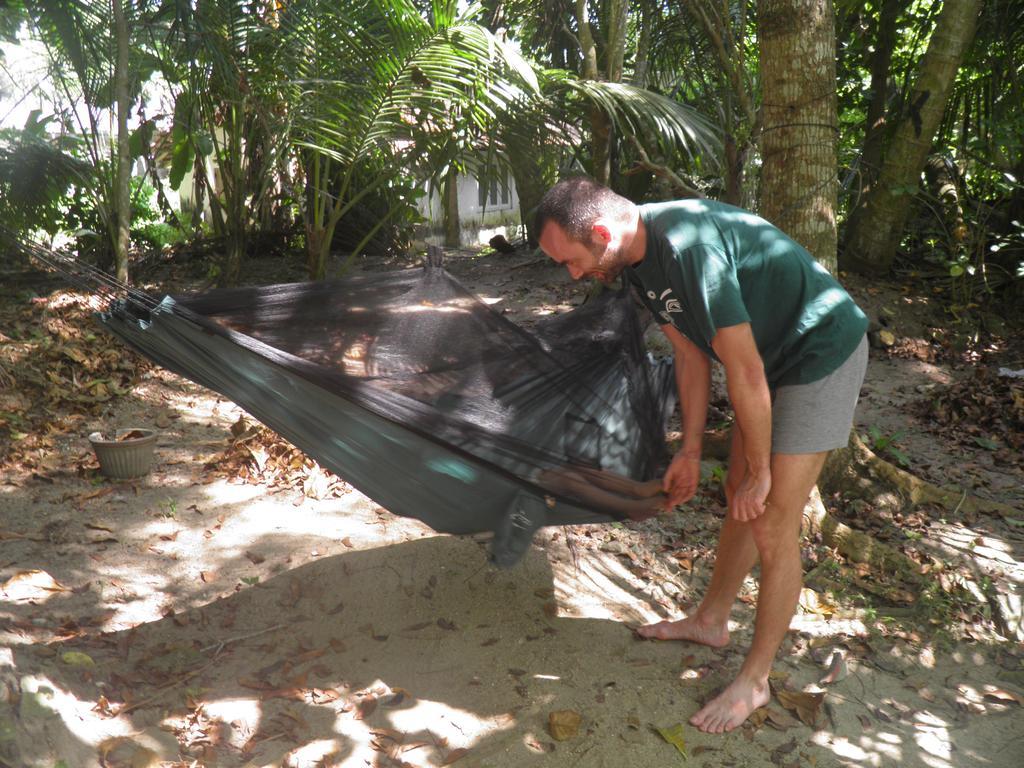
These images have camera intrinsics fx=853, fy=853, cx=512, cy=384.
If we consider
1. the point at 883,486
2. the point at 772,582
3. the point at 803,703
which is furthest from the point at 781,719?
the point at 883,486

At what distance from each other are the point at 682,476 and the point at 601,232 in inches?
30.3

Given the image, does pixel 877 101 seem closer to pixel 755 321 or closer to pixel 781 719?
pixel 755 321

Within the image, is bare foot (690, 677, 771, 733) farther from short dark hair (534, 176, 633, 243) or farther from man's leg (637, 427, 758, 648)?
short dark hair (534, 176, 633, 243)

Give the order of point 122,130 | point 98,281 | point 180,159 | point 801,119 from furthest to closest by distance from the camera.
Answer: point 180,159 < point 122,130 < point 801,119 < point 98,281

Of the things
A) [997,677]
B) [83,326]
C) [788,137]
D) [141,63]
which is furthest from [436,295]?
[141,63]

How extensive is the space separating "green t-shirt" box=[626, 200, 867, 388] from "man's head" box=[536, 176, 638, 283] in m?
0.07

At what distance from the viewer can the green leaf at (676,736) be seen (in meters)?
2.25

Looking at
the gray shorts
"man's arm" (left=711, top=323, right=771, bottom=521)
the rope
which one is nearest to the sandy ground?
"man's arm" (left=711, top=323, right=771, bottom=521)

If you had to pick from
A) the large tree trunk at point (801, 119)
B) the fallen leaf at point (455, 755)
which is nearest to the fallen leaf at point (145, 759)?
the fallen leaf at point (455, 755)

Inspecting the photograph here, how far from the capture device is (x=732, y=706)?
2314 mm

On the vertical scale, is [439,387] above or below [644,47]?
below

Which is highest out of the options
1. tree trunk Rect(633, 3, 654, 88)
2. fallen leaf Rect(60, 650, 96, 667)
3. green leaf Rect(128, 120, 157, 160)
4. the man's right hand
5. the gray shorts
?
tree trunk Rect(633, 3, 654, 88)

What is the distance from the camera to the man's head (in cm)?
201

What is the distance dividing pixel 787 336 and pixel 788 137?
1411 mm
